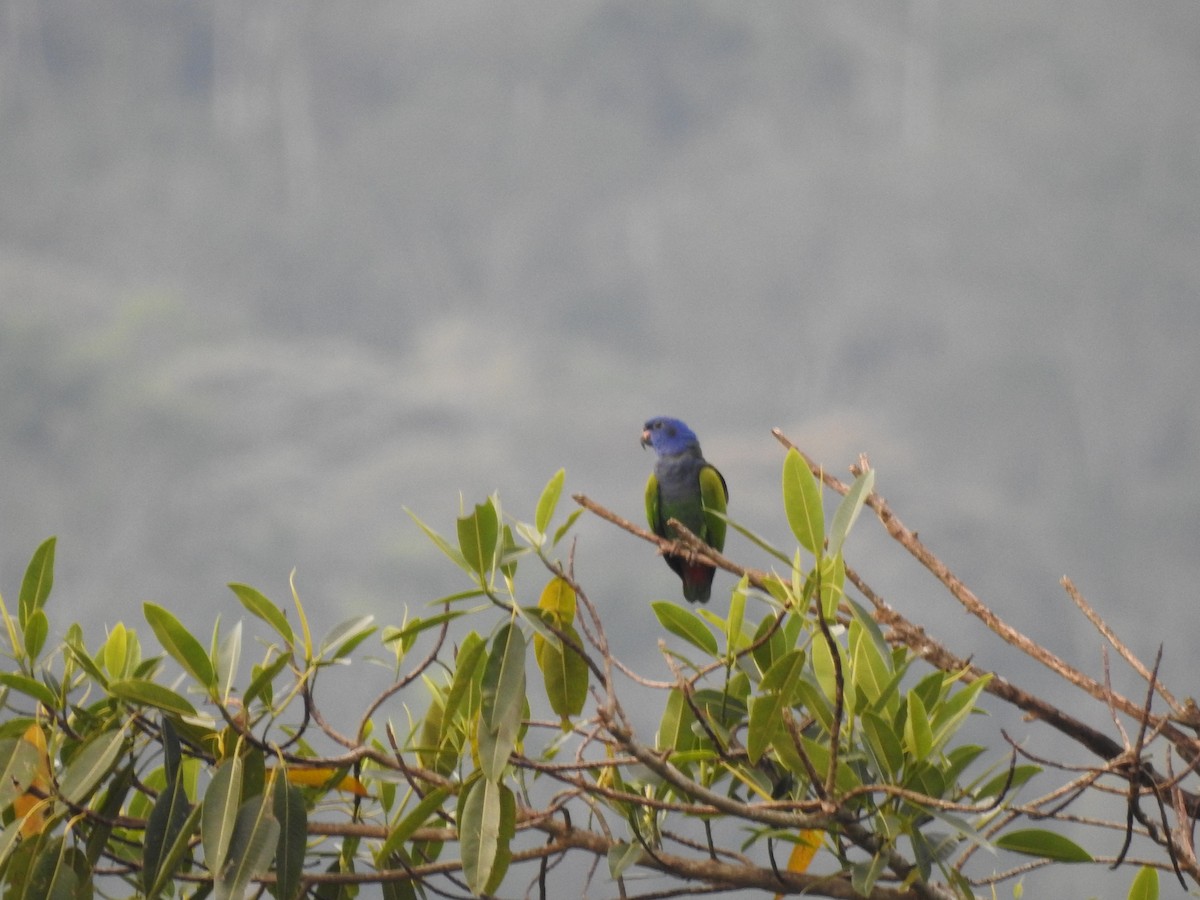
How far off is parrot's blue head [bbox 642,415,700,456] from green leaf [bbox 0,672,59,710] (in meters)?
3.70

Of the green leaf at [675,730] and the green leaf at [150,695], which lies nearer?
the green leaf at [150,695]

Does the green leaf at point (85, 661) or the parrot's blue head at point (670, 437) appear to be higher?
the parrot's blue head at point (670, 437)

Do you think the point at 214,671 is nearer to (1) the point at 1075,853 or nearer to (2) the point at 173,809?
(2) the point at 173,809

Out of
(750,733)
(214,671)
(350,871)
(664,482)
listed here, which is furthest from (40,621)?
(664,482)

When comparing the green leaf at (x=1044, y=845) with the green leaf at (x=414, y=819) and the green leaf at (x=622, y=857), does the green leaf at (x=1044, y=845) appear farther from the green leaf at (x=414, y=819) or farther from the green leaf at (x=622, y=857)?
the green leaf at (x=414, y=819)

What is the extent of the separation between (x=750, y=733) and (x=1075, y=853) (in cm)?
53

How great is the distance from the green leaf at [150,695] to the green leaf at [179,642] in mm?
38

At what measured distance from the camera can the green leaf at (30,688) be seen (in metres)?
1.60

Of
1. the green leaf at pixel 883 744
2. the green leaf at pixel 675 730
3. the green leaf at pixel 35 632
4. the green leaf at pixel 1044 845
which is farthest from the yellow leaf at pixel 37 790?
the green leaf at pixel 1044 845

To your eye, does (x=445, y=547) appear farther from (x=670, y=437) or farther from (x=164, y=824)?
(x=670, y=437)

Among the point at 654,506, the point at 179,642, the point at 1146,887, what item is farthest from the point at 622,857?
the point at 654,506

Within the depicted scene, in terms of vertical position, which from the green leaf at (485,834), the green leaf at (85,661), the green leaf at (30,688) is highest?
the green leaf at (85,661)

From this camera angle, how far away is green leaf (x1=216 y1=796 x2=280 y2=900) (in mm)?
1533

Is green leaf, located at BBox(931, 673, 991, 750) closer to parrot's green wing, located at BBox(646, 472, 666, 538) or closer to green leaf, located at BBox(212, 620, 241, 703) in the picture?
green leaf, located at BBox(212, 620, 241, 703)
